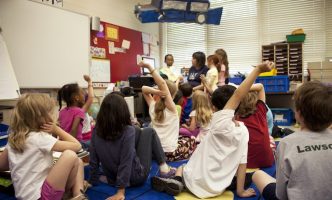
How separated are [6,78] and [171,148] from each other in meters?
2.07

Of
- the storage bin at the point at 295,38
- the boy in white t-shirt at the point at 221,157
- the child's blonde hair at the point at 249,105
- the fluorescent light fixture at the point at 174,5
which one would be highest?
the fluorescent light fixture at the point at 174,5

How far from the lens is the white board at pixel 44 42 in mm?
3463

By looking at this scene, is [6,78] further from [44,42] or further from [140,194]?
[140,194]

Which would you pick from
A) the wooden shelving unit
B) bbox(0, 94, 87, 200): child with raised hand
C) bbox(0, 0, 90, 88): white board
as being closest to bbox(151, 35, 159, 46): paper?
bbox(0, 0, 90, 88): white board

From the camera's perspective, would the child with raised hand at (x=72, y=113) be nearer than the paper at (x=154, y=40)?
Yes

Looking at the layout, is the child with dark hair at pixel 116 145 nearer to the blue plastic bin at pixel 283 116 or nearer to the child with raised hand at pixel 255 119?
the child with raised hand at pixel 255 119

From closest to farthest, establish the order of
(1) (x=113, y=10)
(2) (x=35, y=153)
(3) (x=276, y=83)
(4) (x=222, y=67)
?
(2) (x=35, y=153) < (4) (x=222, y=67) < (3) (x=276, y=83) < (1) (x=113, y=10)

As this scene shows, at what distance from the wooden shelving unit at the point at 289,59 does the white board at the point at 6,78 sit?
4220 millimetres

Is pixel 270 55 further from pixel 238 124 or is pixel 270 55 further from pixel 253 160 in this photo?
pixel 238 124

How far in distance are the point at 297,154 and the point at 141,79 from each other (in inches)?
164

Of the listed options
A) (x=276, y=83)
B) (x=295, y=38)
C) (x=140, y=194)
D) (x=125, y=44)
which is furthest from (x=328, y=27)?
(x=140, y=194)

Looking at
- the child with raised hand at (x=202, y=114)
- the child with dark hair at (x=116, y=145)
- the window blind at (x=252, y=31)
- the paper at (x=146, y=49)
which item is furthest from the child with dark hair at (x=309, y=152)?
the paper at (x=146, y=49)

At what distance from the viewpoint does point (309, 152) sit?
3.25 feet

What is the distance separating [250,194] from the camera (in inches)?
67.3
